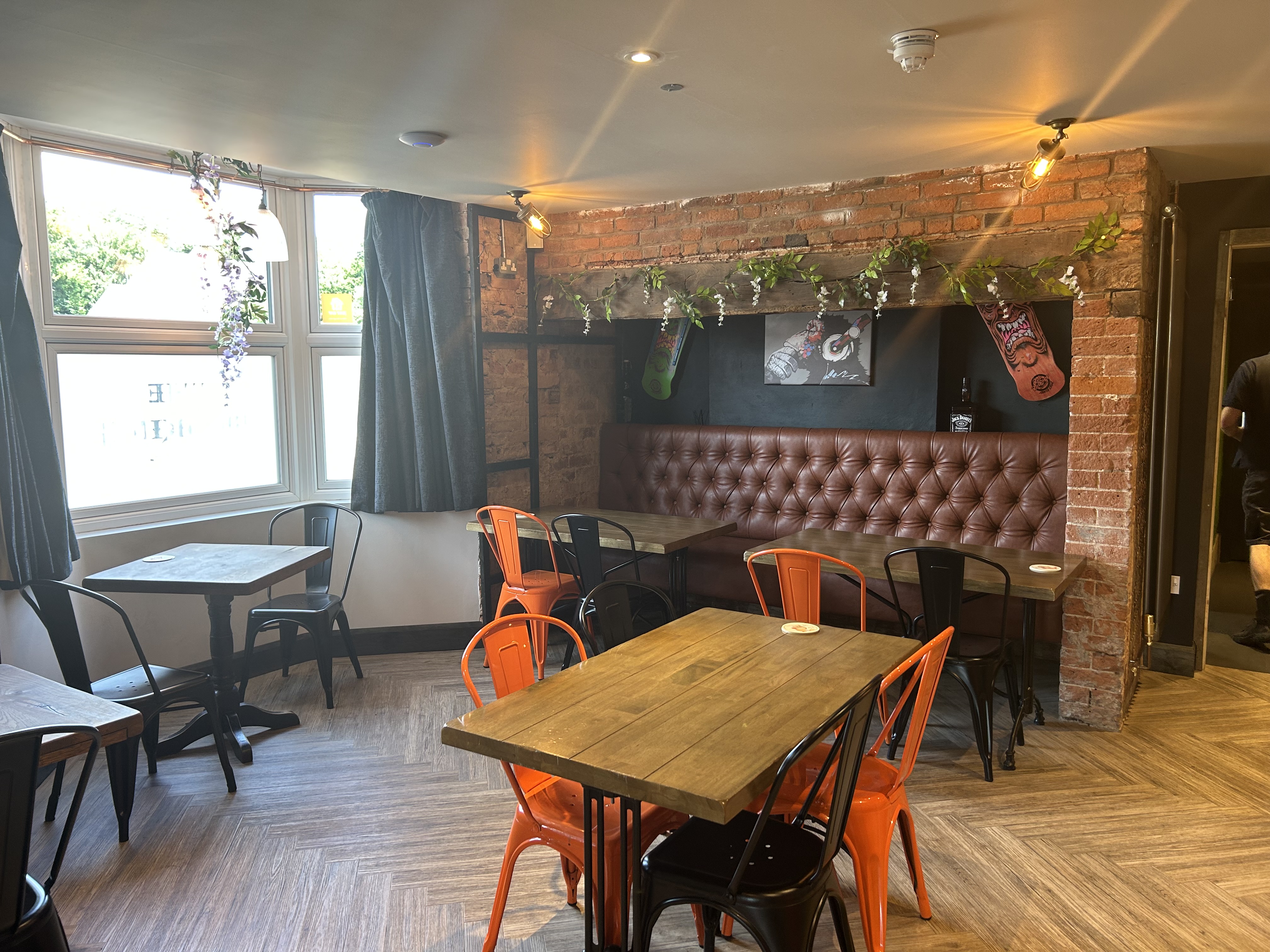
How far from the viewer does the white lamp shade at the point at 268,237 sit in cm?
387

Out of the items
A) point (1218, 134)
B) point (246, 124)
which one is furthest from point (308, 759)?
point (1218, 134)

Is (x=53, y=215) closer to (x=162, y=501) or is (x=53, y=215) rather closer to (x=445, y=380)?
(x=162, y=501)

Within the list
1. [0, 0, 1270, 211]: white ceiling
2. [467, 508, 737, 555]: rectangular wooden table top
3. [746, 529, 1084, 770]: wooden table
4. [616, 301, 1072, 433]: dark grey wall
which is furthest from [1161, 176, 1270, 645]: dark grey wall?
[467, 508, 737, 555]: rectangular wooden table top

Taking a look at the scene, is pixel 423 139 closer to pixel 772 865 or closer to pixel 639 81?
pixel 639 81

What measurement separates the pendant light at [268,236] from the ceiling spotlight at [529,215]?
1137 millimetres

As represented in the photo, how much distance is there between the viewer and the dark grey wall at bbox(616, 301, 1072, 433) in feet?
15.8

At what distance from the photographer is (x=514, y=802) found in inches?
131

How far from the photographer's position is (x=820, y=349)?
5320 mm

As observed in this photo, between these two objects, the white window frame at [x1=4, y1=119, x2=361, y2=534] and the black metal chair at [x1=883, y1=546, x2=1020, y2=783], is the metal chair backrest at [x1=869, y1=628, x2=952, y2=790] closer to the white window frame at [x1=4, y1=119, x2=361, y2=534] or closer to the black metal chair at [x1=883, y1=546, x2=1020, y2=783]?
the black metal chair at [x1=883, y1=546, x2=1020, y2=783]

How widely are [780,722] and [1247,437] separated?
14.3 ft

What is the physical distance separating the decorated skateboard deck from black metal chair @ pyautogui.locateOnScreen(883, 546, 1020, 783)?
→ 8.50ft

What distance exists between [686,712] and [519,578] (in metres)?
2.56

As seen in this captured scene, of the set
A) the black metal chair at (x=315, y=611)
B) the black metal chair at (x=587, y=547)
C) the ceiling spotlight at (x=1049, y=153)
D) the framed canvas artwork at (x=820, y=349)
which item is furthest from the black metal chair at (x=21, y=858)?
the framed canvas artwork at (x=820, y=349)

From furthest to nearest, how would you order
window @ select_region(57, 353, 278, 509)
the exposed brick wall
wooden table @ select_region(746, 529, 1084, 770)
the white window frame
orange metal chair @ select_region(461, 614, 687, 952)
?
window @ select_region(57, 353, 278, 509) < the white window frame < the exposed brick wall < wooden table @ select_region(746, 529, 1084, 770) < orange metal chair @ select_region(461, 614, 687, 952)
